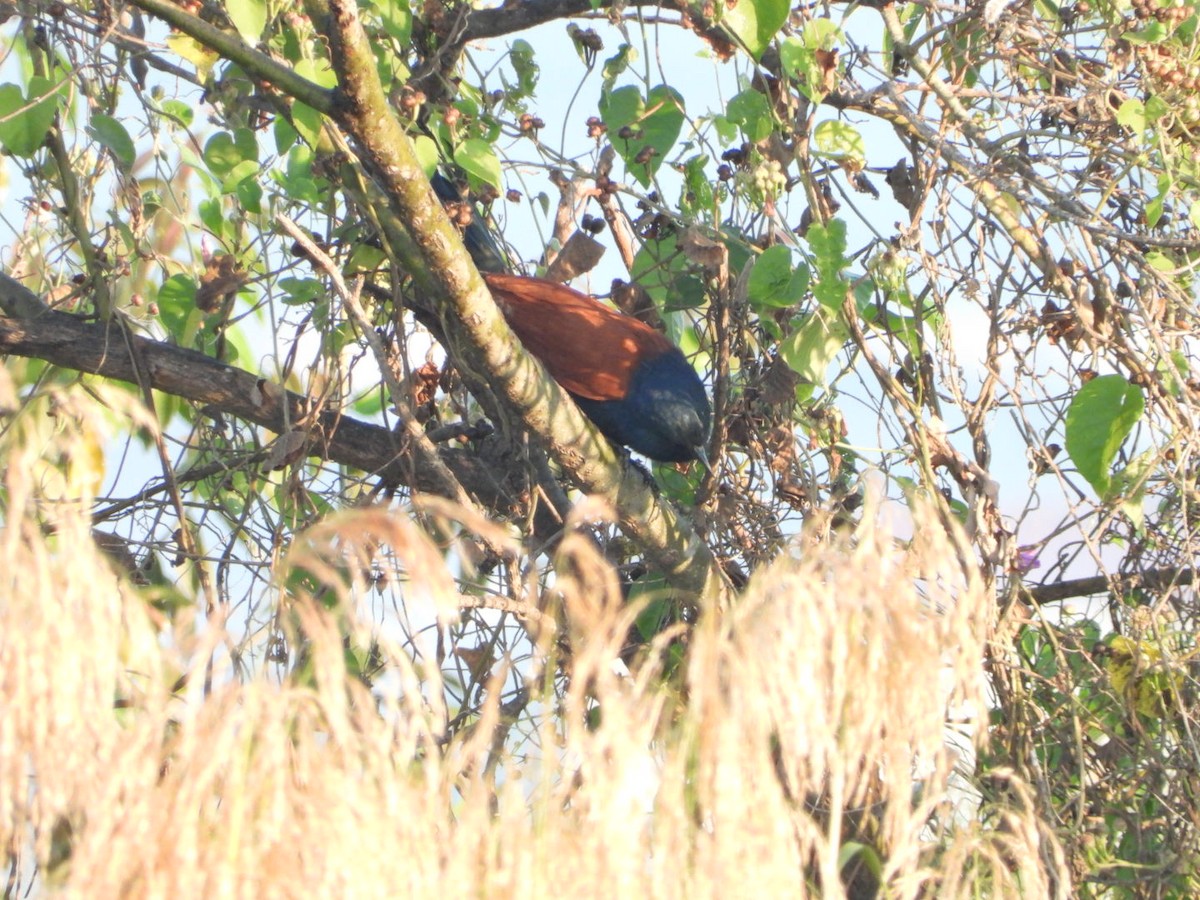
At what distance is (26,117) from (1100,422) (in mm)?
2309

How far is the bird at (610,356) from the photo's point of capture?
3.61 m

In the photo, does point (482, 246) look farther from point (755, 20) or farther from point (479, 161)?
point (755, 20)

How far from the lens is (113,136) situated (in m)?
3.09

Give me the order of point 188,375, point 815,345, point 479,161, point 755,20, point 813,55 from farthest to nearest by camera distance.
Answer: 1. point 188,375
2. point 815,345
3. point 479,161
4. point 813,55
5. point 755,20

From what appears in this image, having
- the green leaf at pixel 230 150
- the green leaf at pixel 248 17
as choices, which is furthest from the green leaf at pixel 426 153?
the green leaf at pixel 230 150

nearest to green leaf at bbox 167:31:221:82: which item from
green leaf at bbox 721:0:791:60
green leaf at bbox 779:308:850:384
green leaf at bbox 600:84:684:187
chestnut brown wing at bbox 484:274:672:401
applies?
green leaf at bbox 600:84:684:187

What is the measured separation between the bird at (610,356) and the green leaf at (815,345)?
814 millimetres

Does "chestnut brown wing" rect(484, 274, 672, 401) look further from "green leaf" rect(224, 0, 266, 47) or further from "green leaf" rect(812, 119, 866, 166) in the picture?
"green leaf" rect(224, 0, 266, 47)

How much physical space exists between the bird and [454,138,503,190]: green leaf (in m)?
0.76

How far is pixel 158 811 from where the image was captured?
4.11ft

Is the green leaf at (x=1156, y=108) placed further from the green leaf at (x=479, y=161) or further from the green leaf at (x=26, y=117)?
the green leaf at (x=26, y=117)

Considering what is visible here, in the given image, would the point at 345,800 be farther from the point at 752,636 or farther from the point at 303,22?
the point at 303,22

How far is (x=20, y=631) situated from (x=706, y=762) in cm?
68

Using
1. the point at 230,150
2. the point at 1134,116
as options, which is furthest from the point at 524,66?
the point at 1134,116
